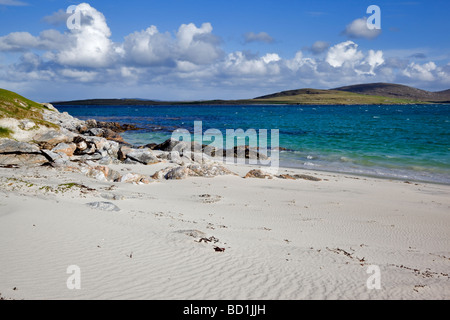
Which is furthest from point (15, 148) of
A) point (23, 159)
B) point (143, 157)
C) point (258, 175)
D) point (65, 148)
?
point (258, 175)

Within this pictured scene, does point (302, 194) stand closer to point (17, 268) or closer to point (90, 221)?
point (90, 221)

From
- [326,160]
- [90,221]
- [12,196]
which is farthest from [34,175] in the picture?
[326,160]

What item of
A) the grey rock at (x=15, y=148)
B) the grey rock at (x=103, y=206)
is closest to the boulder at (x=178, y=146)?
the grey rock at (x=15, y=148)

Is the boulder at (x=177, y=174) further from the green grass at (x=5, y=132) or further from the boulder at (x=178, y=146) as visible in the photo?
the green grass at (x=5, y=132)

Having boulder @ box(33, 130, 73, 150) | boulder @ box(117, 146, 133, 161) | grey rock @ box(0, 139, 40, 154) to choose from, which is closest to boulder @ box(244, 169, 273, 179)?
boulder @ box(117, 146, 133, 161)

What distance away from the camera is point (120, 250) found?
8.26 m

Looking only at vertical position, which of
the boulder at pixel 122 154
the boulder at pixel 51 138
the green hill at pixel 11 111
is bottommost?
the boulder at pixel 122 154

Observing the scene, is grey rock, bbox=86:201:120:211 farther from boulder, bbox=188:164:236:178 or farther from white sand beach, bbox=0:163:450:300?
boulder, bbox=188:164:236:178

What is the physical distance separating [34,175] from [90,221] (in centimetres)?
771


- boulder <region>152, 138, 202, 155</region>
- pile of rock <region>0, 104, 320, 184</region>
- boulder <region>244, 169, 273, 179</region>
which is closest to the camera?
pile of rock <region>0, 104, 320, 184</region>

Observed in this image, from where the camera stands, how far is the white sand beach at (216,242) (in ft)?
22.0

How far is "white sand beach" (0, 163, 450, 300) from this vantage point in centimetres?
672

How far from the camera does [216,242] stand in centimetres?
909

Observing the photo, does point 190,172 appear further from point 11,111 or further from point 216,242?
point 11,111
